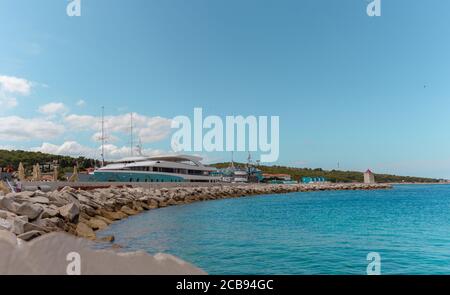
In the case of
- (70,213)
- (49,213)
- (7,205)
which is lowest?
(70,213)

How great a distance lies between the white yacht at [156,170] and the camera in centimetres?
7314

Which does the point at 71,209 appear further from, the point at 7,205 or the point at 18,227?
the point at 18,227

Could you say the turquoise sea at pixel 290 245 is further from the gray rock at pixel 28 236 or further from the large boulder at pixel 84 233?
the gray rock at pixel 28 236

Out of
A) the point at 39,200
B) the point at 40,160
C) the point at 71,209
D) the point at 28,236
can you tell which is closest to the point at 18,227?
the point at 28,236

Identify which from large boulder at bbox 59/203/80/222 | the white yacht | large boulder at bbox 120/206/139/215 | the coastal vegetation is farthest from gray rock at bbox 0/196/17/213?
the coastal vegetation

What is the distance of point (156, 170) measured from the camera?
80062 millimetres

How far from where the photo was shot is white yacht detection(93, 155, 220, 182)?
73144mm

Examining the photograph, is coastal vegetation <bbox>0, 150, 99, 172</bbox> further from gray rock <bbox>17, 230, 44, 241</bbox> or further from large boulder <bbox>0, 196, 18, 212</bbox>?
gray rock <bbox>17, 230, 44, 241</bbox>

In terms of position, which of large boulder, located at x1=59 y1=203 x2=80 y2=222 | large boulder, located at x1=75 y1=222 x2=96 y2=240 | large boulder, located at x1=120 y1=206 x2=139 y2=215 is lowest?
large boulder, located at x1=120 y1=206 x2=139 y2=215

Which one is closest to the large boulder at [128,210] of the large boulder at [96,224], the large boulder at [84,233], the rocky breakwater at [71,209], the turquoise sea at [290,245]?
the rocky breakwater at [71,209]

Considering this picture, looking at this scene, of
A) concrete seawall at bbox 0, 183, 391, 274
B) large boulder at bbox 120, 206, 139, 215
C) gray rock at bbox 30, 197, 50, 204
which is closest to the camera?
concrete seawall at bbox 0, 183, 391, 274

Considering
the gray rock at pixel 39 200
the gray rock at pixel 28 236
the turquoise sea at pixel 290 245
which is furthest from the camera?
the gray rock at pixel 39 200
